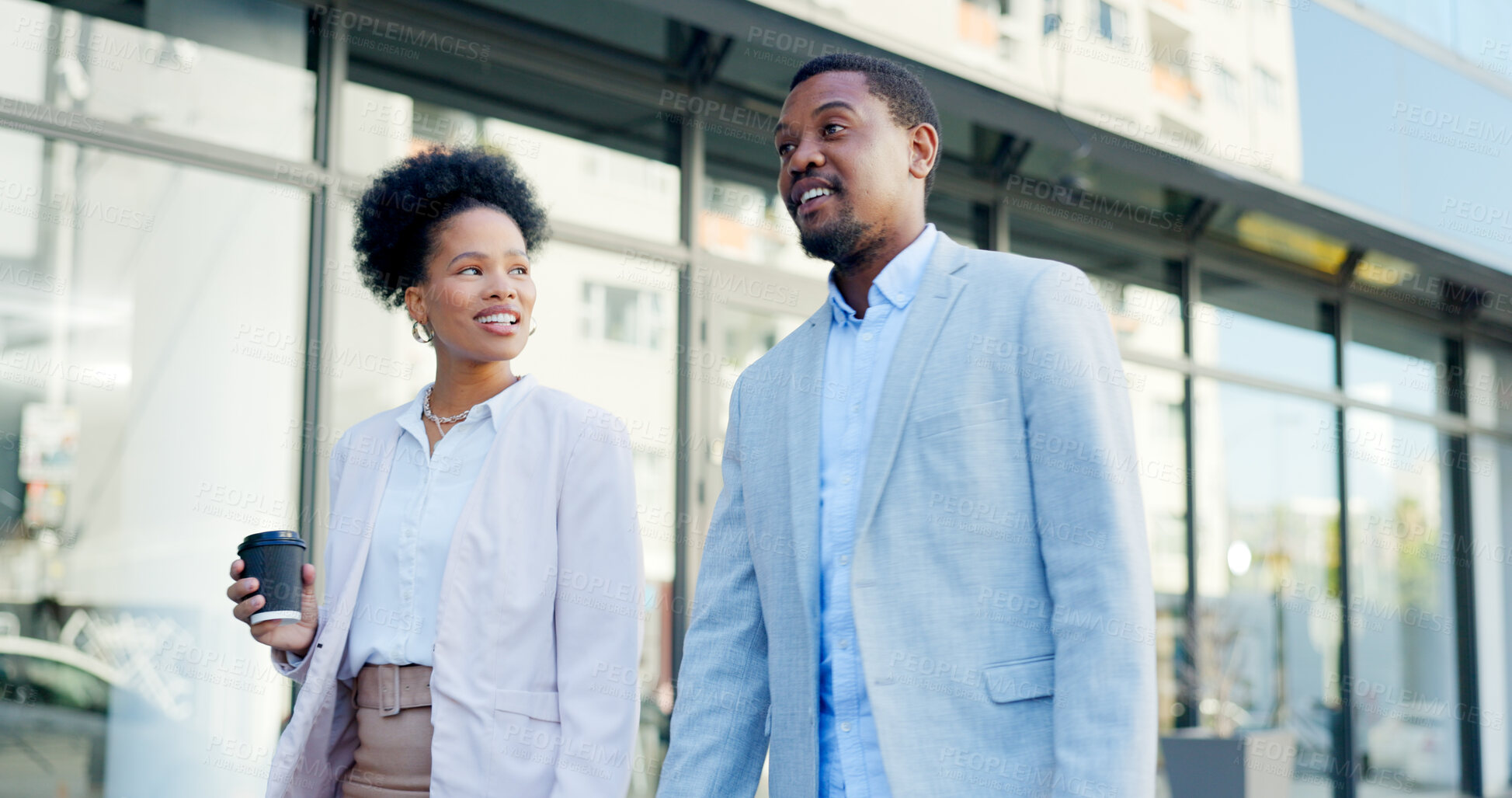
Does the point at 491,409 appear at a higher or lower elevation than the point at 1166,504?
lower

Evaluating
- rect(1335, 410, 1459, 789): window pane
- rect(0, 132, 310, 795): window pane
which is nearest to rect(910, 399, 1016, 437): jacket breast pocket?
rect(0, 132, 310, 795): window pane

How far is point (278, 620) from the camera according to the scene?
2.48 meters

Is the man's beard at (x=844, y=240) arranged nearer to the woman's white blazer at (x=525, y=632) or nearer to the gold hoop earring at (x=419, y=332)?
the woman's white blazer at (x=525, y=632)

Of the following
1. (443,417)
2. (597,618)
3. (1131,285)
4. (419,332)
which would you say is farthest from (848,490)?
(1131,285)

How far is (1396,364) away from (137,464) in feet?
31.9

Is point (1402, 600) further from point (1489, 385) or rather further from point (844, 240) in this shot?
point (844, 240)

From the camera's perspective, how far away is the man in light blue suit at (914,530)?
1.80 meters

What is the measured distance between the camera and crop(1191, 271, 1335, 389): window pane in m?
9.32

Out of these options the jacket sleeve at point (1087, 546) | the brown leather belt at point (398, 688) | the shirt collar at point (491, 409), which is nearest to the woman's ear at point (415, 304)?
the shirt collar at point (491, 409)

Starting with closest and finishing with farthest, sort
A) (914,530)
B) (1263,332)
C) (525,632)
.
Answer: (914,530), (525,632), (1263,332)

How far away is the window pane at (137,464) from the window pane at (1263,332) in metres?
6.55

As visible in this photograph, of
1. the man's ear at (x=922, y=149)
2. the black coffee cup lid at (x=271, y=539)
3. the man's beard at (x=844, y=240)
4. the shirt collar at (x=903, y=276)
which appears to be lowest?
the black coffee cup lid at (x=271, y=539)

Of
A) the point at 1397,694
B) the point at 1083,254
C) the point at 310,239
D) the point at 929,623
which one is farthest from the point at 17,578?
the point at 1397,694

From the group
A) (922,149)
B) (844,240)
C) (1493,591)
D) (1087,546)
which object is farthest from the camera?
(1493,591)
